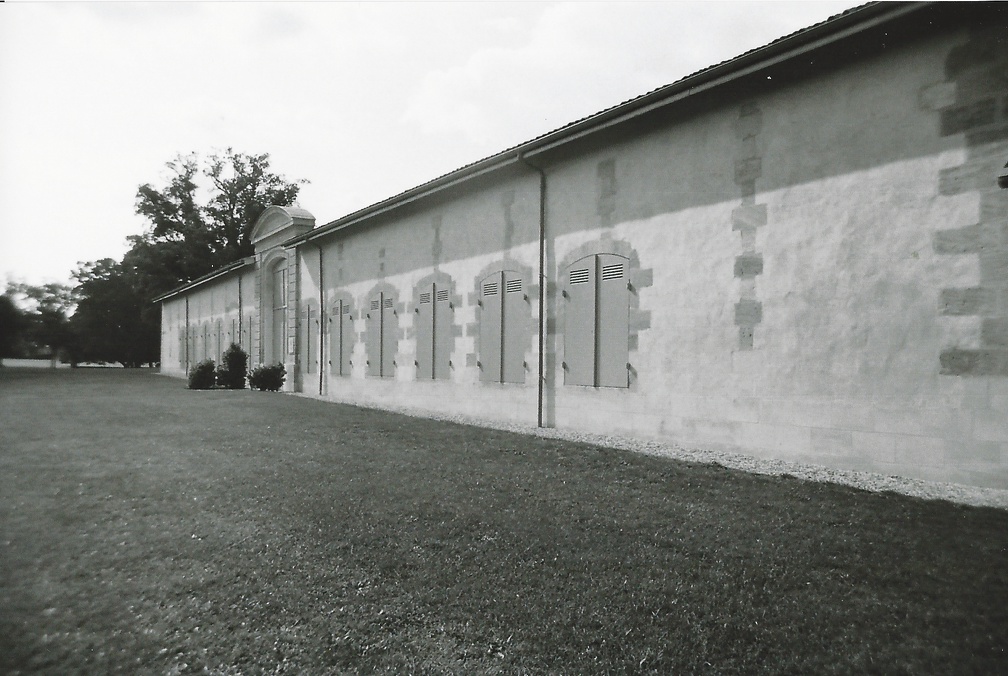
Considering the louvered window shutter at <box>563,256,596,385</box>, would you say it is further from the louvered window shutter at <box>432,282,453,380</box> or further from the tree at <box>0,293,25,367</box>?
the tree at <box>0,293,25,367</box>

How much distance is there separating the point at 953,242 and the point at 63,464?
9659 millimetres

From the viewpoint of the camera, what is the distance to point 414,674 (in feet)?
9.14

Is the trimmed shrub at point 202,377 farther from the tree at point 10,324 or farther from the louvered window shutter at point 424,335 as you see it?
the tree at point 10,324

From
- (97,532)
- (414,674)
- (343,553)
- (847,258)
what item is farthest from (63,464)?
(847,258)

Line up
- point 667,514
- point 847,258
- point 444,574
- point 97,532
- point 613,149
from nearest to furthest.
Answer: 1. point 444,574
2. point 97,532
3. point 667,514
4. point 847,258
5. point 613,149

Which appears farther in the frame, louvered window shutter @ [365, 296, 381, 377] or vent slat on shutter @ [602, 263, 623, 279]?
louvered window shutter @ [365, 296, 381, 377]

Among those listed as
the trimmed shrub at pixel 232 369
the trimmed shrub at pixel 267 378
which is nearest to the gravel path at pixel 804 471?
the trimmed shrub at pixel 267 378

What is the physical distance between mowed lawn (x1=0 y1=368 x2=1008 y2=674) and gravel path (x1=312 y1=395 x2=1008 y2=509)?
382mm

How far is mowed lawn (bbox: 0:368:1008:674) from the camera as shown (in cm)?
298

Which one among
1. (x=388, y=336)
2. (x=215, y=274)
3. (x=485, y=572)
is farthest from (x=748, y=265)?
(x=215, y=274)

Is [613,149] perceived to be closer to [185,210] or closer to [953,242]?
[953,242]

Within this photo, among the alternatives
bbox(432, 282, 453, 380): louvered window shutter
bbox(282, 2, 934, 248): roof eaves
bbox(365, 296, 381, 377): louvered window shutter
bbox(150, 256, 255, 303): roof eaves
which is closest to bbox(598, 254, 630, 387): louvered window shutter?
bbox(282, 2, 934, 248): roof eaves

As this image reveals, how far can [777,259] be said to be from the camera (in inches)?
287

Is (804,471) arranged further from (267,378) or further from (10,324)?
(267,378)
